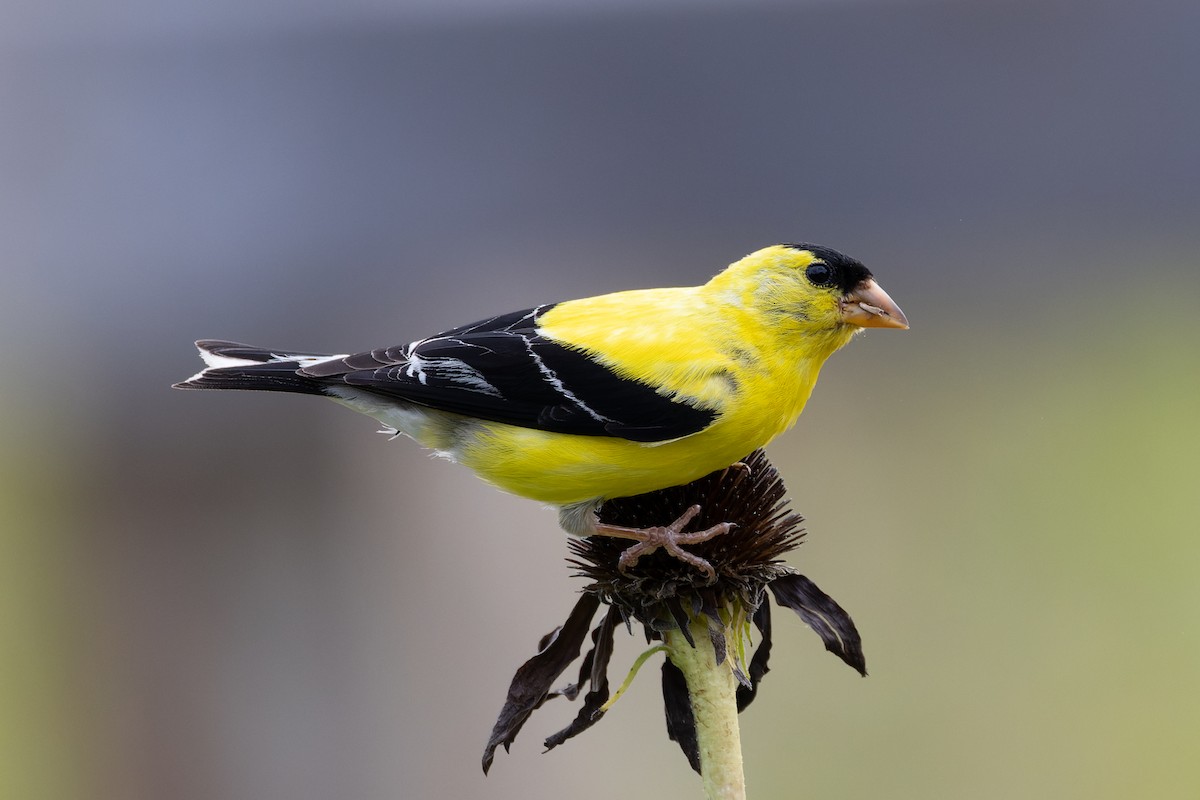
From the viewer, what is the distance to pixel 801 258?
1.87 metres

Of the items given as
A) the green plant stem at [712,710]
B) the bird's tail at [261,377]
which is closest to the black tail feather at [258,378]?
the bird's tail at [261,377]

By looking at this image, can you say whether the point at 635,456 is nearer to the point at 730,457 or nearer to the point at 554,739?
the point at 730,457

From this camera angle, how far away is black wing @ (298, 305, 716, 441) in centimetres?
172

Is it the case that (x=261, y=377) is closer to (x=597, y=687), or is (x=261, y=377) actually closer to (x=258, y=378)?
(x=258, y=378)

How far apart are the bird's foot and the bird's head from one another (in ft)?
1.28

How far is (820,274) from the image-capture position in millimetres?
1845

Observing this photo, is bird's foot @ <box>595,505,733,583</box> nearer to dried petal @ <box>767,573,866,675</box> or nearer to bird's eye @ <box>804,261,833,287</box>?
dried petal @ <box>767,573,866,675</box>

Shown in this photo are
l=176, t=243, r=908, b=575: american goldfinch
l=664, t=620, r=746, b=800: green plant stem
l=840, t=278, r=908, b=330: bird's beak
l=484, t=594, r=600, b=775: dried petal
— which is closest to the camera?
l=664, t=620, r=746, b=800: green plant stem

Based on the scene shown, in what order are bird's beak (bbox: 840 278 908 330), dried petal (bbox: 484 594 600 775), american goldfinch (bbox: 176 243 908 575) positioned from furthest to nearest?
bird's beak (bbox: 840 278 908 330) → american goldfinch (bbox: 176 243 908 575) → dried petal (bbox: 484 594 600 775)

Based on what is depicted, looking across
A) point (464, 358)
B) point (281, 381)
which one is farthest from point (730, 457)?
point (281, 381)

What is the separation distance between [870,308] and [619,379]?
1.50 ft

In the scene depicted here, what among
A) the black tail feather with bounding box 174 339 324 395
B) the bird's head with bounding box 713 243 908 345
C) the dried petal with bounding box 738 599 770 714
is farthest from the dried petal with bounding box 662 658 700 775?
the black tail feather with bounding box 174 339 324 395

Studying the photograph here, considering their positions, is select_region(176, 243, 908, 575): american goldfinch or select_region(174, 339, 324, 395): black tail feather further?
select_region(174, 339, 324, 395): black tail feather

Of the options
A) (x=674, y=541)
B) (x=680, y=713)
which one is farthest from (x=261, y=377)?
(x=680, y=713)
